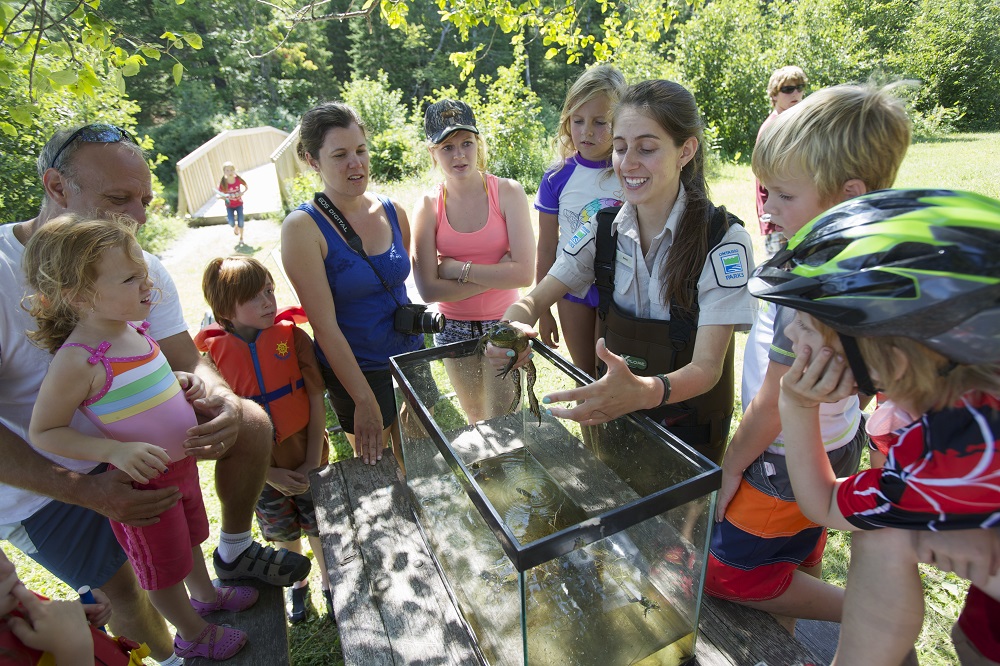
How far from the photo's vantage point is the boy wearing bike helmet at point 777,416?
1603mm

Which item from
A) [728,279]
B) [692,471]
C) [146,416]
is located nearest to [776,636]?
[692,471]

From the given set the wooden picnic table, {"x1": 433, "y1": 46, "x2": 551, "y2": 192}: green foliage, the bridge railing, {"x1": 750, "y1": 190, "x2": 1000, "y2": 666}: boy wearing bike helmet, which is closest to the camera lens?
the wooden picnic table

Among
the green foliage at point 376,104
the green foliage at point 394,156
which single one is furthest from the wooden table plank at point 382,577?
the green foliage at point 376,104

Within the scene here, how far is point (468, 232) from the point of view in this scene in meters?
3.36

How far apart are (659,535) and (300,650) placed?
242cm

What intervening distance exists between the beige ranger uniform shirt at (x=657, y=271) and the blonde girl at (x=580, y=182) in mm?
628

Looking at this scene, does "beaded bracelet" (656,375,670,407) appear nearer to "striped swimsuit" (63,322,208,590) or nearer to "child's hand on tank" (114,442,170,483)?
"child's hand on tank" (114,442,170,483)

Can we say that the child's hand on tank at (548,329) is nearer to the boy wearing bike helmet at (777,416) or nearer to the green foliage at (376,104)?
the boy wearing bike helmet at (777,416)

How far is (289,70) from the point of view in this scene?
3198 centimetres

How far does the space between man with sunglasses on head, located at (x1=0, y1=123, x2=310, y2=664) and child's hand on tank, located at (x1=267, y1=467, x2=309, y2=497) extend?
1.14 feet

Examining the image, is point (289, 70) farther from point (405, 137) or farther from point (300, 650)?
point (300, 650)

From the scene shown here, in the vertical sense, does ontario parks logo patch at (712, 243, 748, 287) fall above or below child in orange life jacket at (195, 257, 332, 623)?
above

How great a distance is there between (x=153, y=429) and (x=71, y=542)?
2.26ft

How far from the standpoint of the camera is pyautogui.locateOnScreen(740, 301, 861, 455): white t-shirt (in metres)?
1.59
